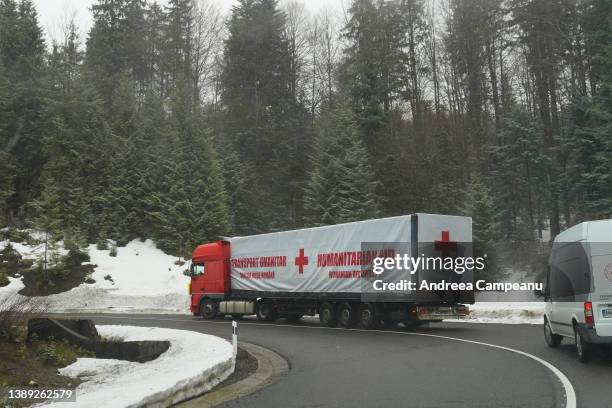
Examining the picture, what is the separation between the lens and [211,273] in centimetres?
2753

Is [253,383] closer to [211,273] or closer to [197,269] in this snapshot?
[211,273]

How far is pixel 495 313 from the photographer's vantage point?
23266 mm

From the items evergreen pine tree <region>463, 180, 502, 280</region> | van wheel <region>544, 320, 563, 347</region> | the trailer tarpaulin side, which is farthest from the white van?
evergreen pine tree <region>463, 180, 502, 280</region>

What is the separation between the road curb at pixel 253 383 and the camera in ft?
28.3

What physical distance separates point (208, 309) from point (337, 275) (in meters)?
8.66

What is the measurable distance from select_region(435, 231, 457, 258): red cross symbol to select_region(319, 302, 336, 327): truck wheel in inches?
192

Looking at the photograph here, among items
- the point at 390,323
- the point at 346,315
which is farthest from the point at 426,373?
the point at 390,323

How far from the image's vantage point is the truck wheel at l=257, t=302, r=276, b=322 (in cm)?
2466

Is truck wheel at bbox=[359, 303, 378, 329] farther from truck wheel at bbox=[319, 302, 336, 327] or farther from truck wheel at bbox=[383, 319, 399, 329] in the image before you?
truck wheel at bbox=[319, 302, 336, 327]

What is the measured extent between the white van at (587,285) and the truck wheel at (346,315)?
29.0ft

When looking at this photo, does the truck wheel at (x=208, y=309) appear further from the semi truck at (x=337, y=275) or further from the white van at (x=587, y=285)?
the white van at (x=587, y=285)

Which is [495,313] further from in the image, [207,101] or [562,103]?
[207,101]

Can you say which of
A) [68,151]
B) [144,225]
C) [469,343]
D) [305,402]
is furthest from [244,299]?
[68,151]

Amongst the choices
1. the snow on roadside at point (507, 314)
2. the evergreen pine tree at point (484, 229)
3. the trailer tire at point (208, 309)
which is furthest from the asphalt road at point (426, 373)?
the evergreen pine tree at point (484, 229)
